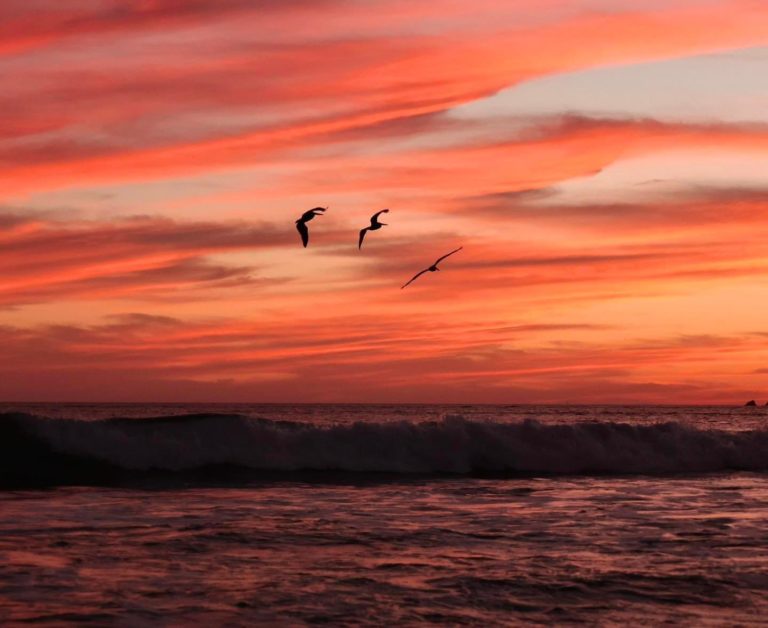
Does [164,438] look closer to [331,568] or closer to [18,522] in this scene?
[18,522]

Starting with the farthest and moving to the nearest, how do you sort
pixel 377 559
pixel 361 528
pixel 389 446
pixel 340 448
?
pixel 389 446
pixel 340 448
pixel 361 528
pixel 377 559

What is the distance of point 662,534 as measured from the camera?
1633cm

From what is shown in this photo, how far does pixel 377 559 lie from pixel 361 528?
9.05 feet

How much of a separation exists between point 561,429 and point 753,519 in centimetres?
1508

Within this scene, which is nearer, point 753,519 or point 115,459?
point 753,519

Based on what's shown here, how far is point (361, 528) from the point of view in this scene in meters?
16.7

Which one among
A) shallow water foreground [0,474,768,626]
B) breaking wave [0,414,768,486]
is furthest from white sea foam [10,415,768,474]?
shallow water foreground [0,474,768,626]

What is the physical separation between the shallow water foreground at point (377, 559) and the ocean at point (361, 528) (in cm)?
4

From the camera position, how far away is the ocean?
11531mm

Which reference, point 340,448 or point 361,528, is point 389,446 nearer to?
point 340,448

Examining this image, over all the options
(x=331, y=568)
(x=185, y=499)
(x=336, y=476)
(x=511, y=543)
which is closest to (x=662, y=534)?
(x=511, y=543)

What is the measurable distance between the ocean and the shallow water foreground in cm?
4

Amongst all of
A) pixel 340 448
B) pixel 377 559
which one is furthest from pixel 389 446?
pixel 377 559

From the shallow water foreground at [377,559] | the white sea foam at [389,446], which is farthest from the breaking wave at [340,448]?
the shallow water foreground at [377,559]
